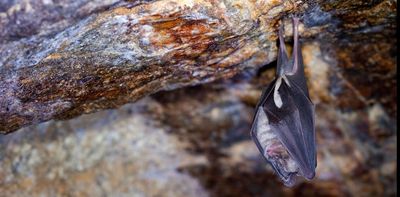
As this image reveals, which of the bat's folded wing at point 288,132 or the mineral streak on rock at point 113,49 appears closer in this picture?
the mineral streak on rock at point 113,49

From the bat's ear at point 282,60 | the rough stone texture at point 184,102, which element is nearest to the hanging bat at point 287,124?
the bat's ear at point 282,60

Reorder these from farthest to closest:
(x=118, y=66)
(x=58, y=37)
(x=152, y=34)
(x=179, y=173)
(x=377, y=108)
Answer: (x=179, y=173), (x=377, y=108), (x=118, y=66), (x=152, y=34), (x=58, y=37)

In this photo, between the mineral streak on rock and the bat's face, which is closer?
the mineral streak on rock

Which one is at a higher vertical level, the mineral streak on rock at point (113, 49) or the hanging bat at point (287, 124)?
the mineral streak on rock at point (113, 49)

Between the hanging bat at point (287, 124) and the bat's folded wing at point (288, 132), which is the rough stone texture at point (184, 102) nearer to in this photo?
the hanging bat at point (287, 124)

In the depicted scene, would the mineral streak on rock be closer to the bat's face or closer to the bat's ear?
the bat's ear

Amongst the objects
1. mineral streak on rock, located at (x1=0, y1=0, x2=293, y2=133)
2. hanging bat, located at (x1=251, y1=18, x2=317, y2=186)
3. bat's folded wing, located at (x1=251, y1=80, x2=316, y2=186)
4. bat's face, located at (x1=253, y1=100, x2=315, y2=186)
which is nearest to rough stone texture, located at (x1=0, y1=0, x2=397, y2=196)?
mineral streak on rock, located at (x1=0, y1=0, x2=293, y2=133)

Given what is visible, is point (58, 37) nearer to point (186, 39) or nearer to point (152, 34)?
point (152, 34)

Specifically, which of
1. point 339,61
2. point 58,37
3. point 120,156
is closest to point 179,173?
point 120,156
